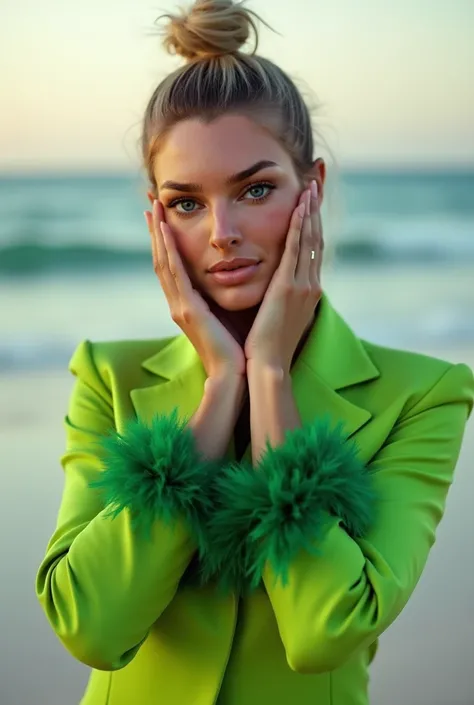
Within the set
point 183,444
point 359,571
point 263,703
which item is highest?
point 183,444

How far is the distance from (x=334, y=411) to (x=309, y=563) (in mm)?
279

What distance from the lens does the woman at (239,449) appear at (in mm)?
1317

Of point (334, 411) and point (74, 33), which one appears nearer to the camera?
point (334, 411)

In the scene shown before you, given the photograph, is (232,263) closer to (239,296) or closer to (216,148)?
(239,296)

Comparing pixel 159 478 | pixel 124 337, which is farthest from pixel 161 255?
pixel 124 337

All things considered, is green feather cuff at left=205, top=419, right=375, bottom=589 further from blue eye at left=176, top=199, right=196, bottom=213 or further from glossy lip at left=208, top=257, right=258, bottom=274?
blue eye at left=176, top=199, right=196, bottom=213

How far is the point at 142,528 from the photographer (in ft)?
4.44

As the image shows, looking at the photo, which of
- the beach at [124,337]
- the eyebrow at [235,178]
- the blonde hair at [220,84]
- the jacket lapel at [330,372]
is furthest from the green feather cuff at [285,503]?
the beach at [124,337]

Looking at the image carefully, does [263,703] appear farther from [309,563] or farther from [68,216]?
[68,216]

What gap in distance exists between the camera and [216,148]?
1.45 m

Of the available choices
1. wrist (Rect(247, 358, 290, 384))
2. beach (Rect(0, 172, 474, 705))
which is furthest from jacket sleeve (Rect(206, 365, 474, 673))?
beach (Rect(0, 172, 474, 705))

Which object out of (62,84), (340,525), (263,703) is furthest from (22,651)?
(62,84)

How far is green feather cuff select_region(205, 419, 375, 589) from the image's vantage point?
50.9 inches

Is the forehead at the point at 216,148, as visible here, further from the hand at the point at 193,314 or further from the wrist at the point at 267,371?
the wrist at the point at 267,371
